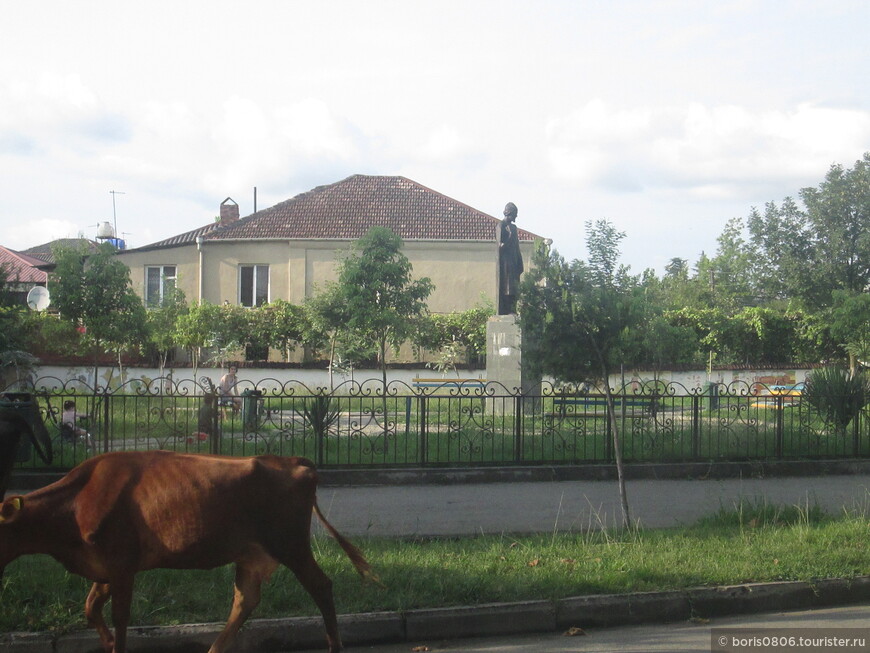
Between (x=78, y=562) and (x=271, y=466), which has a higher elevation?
(x=271, y=466)

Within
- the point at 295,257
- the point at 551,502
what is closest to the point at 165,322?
the point at 295,257

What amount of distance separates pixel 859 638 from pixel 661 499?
4.67 m

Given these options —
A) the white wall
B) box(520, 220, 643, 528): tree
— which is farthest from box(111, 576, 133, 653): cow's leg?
the white wall

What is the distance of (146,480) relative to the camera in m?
4.91

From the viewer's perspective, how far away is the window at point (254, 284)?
36.8 m

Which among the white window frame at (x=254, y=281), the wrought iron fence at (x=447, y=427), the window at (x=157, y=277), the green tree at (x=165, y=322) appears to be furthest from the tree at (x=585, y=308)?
the window at (x=157, y=277)

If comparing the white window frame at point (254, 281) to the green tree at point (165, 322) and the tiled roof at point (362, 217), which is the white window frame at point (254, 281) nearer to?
the tiled roof at point (362, 217)

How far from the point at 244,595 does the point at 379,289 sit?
18.8 metres

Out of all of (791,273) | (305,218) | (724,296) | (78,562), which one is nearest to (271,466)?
(78,562)

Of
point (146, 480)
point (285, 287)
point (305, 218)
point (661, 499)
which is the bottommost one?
point (661, 499)

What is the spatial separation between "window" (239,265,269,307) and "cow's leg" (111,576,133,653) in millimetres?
32562

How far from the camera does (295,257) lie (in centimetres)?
3644

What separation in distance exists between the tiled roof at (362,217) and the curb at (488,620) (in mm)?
30633

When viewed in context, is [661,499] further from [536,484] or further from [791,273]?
[791,273]
